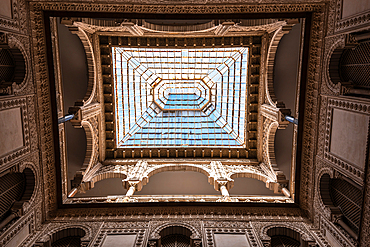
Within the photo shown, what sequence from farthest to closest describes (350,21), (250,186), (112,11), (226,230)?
(250,186)
(226,230)
(112,11)
(350,21)

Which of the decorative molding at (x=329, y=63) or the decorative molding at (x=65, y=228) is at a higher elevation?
the decorative molding at (x=329, y=63)

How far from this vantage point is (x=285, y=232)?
384 inches

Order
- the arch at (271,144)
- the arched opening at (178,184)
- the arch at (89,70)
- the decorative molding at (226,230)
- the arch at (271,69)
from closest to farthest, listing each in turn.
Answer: the decorative molding at (226,230)
the arch at (271,69)
the arch at (89,70)
the arch at (271,144)
the arched opening at (178,184)

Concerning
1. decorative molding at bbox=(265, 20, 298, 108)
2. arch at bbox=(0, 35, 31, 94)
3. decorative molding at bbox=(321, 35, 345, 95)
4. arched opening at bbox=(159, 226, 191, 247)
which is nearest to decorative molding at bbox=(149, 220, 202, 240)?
arched opening at bbox=(159, 226, 191, 247)

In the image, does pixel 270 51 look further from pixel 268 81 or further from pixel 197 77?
pixel 197 77

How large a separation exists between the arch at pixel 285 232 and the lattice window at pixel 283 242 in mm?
109

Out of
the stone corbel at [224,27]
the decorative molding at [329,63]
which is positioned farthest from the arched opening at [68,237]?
the stone corbel at [224,27]

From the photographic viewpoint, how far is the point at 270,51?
1503cm

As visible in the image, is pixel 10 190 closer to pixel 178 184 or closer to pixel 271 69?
pixel 178 184

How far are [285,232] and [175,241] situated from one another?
4313mm

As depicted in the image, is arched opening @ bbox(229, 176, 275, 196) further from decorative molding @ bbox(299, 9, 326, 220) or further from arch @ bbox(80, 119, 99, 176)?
arch @ bbox(80, 119, 99, 176)

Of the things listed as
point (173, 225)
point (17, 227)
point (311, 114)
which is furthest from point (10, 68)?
point (311, 114)

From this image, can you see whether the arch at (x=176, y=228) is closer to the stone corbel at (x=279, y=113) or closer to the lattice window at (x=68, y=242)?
the lattice window at (x=68, y=242)

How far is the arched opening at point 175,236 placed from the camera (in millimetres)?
9438
